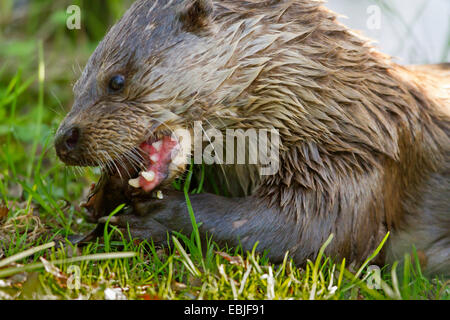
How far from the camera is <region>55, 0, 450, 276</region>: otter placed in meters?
2.72

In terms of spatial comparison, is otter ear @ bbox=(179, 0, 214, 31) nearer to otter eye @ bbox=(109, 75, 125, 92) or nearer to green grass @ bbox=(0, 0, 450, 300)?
otter eye @ bbox=(109, 75, 125, 92)

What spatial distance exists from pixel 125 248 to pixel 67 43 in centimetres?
384

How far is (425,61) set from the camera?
4.77 metres

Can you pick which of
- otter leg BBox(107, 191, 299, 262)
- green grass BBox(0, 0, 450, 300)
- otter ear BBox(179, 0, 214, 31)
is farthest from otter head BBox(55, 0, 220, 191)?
green grass BBox(0, 0, 450, 300)

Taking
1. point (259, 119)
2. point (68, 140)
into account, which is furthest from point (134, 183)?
point (259, 119)

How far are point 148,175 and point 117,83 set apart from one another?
398mm


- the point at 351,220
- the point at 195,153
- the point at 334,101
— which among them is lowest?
the point at 351,220

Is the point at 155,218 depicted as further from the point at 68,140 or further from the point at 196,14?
the point at 196,14

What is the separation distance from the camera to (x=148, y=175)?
2760mm

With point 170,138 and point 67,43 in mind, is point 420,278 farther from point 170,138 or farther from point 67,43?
point 67,43

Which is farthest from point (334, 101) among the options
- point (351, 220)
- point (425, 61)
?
point (425, 61)

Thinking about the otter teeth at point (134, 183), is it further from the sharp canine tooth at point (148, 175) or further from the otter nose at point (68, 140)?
the otter nose at point (68, 140)
